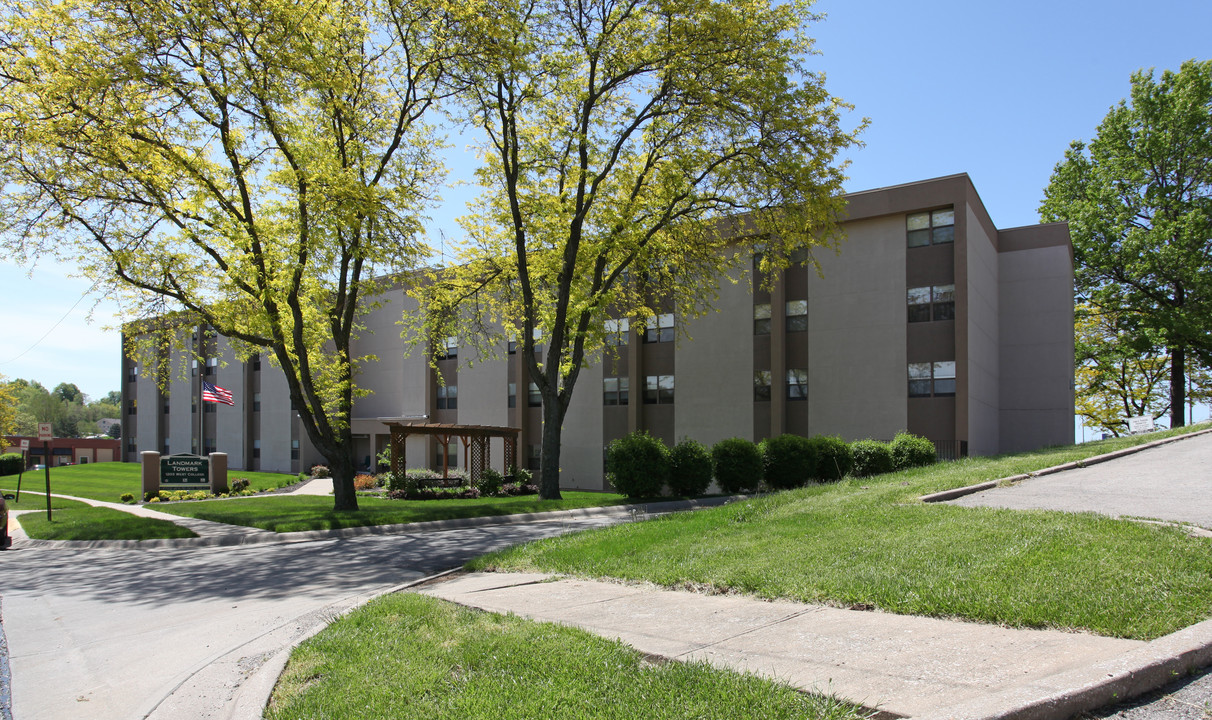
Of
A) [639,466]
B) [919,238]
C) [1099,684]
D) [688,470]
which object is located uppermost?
[919,238]

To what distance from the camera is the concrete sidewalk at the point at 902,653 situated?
3.74 m

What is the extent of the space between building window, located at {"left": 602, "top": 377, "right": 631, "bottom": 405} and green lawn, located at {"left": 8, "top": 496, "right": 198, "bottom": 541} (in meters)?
19.8

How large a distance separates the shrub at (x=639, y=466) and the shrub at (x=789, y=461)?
3.52m

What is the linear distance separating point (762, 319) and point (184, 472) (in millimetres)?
22628

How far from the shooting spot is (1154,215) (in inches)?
1437

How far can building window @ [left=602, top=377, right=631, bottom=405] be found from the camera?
3497cm

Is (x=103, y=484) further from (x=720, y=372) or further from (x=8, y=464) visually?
(x=720, y=372)

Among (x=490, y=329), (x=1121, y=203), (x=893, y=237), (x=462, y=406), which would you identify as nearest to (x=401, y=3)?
(x=893, y=237)

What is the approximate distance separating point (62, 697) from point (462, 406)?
35182mm

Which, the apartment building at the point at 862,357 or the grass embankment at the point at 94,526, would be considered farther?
the apartment building at the point at 862,357

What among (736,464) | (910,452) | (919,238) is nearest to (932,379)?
(910,452)

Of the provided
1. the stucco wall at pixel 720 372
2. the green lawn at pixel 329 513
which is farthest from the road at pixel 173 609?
the stucco wall at pixel 720 372

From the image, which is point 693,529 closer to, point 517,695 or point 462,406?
point 517,695

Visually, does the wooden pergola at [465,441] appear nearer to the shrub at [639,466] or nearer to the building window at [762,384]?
→ the shrub at [639,466]
